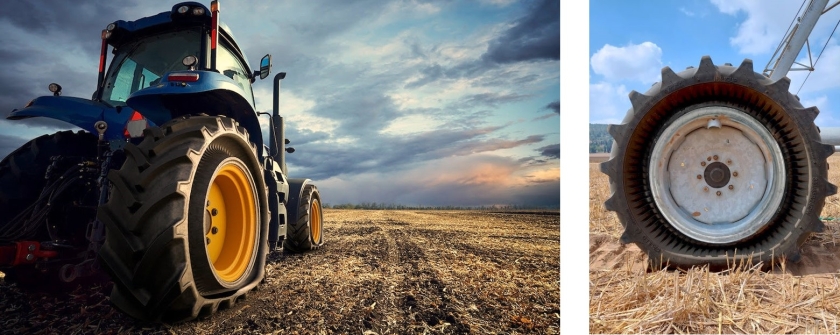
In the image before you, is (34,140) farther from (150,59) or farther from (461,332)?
(461,332)

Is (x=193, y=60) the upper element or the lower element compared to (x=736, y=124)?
upper

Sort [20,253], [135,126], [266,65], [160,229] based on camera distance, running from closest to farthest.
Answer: [160,229]
[20,253]
[135,126]
[266,65]

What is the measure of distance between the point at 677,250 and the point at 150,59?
2.41 m

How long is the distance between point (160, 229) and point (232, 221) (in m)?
0.51

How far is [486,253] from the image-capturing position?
236 cm

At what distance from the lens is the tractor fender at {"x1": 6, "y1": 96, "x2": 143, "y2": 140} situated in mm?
1756

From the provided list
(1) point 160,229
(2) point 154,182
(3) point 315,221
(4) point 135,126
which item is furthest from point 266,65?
(3) point 315,221

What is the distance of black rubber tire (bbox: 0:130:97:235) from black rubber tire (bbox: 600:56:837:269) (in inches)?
84.9

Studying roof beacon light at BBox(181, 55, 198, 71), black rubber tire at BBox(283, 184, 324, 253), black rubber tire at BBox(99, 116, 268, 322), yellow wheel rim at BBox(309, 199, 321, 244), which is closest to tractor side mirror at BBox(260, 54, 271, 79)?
roof beacon light at BBox(181, 55, 198, 71)

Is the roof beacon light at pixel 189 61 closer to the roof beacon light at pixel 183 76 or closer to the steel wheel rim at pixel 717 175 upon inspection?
the roof beacon light at pixel 183 76

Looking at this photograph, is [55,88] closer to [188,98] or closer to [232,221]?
[188,98]

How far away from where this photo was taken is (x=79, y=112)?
1.85 meters

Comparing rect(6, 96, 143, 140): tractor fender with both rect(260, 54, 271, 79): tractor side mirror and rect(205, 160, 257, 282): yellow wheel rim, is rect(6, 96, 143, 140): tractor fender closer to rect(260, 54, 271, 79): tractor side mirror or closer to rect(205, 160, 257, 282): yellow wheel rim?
rect(205, 160, 257, 282): yellow wheel rim

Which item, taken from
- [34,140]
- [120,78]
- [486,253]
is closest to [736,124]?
[486,253]
